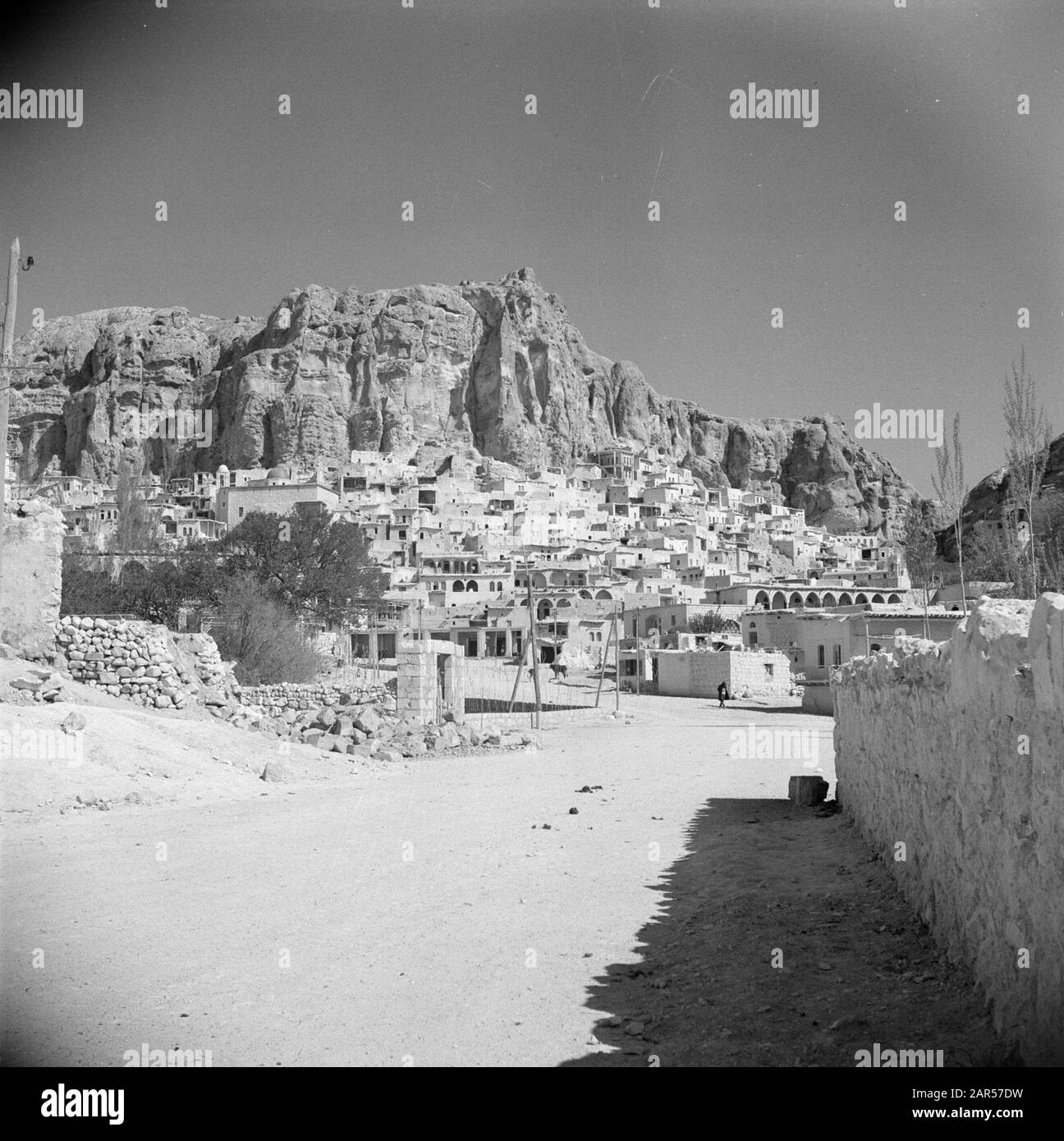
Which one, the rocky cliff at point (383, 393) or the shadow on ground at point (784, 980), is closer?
the shadow on ground at point (784, 980)

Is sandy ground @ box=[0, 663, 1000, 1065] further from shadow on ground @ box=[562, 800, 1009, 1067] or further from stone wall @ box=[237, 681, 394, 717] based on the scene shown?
stone wall @ box=[237, 681, 394, 717]

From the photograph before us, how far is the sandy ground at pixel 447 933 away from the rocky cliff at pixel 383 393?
120418mm

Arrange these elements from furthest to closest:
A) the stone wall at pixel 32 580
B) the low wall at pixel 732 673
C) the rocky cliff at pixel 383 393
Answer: the rocky cliff at pixel 383 393 < the low wall at pixel 732 673 < the stone wall at pixel 32 580

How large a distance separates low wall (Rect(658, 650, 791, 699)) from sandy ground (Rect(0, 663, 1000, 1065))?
2492 cm

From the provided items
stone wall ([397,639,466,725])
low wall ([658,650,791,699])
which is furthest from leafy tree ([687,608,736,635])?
stone wall ([397,639,466,725])

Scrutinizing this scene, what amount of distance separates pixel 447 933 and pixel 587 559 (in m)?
73.7

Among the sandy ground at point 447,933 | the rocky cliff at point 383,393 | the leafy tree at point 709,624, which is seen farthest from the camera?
the rocky cliff at point 383,393

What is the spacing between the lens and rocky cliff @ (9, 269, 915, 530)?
134m

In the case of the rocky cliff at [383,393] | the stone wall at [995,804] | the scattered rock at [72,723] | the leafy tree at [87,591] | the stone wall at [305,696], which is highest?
the rocky cliff at [383,393]

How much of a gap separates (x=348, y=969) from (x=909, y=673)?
393 centimetres

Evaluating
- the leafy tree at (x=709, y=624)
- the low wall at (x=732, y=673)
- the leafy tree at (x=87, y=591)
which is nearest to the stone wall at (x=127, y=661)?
the leafy tree at (x=87, y=591)

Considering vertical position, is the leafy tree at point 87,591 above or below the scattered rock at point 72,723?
above

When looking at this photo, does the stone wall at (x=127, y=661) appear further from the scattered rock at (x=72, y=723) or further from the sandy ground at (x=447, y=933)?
the sandy ground at (x=447, y=933)

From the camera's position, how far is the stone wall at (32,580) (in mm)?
15930
